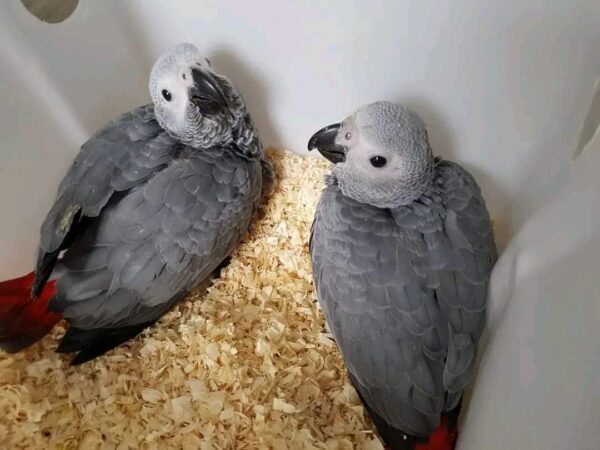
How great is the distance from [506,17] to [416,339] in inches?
25.7

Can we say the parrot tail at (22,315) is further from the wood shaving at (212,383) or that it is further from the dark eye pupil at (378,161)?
the dark eye pupil at (378,161)

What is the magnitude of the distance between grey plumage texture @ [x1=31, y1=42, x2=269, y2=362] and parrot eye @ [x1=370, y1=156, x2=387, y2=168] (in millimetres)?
308

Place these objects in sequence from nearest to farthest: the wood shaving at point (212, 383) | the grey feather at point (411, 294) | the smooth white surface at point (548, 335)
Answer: the smooth white surface at point (548, 335)
the grey feather at point (411, 294)
the wood shaving at point (212, 383)

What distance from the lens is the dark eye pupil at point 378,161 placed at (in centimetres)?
101

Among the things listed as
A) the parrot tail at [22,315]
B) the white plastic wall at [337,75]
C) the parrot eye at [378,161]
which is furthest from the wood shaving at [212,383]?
the parrot eye at [378,161]

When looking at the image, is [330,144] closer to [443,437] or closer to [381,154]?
[381,154]

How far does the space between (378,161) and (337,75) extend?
0.38 meters

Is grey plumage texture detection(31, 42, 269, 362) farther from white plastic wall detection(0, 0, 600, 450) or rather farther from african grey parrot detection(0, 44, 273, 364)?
white plastic wall detection(0, 0, 600, 450)

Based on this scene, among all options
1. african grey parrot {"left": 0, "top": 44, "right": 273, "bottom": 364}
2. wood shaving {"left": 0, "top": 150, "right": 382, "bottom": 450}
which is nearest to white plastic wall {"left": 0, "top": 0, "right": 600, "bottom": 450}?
african grey parrot {"left": 0, "top": 44, "right": 273, "bottom": 364}

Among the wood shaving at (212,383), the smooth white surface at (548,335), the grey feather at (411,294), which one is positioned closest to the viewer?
the smooth white surface at (548,335)

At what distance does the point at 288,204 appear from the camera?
1.43 m

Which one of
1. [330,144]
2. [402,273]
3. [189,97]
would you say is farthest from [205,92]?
[402,273]

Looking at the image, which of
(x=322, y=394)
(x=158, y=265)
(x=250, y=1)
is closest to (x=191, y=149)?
(x=158, y=265)

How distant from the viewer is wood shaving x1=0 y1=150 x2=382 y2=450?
1071mm
